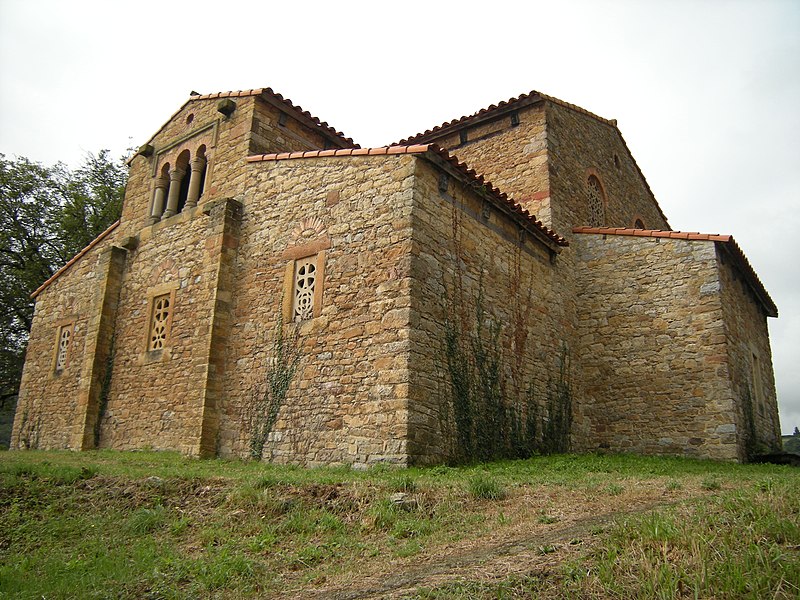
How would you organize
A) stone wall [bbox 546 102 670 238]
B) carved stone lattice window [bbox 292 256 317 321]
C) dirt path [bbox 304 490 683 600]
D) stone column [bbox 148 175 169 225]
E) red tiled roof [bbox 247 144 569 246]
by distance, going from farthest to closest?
stone wall [bbox 546 102 670 238] → stone column [bbox 148 175 169 225] → carved stone lattice window [bbox 292 256 317 321] → red tiled roof [bbox 247 144 569 246] → dirt path [bbox 304 490 683 600]

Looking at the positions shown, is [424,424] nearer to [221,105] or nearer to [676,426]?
[676,426]

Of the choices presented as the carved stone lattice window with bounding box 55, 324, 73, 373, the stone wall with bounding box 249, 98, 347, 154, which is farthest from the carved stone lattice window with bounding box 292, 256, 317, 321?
the carved stone lattice window with bounding box 55, 324, 73, 373

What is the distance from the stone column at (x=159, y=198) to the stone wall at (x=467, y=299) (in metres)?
7.26

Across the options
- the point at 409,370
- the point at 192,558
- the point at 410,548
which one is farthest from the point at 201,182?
the point at 410,548

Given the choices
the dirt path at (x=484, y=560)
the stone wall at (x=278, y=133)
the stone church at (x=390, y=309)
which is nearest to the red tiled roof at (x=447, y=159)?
the stone church at (x=390, y=309)

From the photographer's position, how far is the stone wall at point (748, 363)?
1219cm

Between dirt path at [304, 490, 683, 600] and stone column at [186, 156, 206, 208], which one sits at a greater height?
stone column at [186, 156, 206, 208]

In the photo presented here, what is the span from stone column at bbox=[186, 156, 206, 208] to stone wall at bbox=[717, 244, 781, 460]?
10909 millimetres

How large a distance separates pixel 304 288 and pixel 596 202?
30.1 ft

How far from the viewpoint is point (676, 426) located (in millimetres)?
12047

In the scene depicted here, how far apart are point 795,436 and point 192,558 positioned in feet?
181

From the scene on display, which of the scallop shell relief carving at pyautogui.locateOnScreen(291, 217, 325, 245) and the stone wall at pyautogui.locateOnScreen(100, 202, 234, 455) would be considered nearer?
the scallop shell relief carving at pyautogui.locateOnScreen(291, 217, 325, 245)

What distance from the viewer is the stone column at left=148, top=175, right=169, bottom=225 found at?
13961 millimetres

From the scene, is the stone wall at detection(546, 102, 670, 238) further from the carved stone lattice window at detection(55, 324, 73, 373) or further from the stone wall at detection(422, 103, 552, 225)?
the carved stone lattice window at detection(55, 324, 73, 373)
